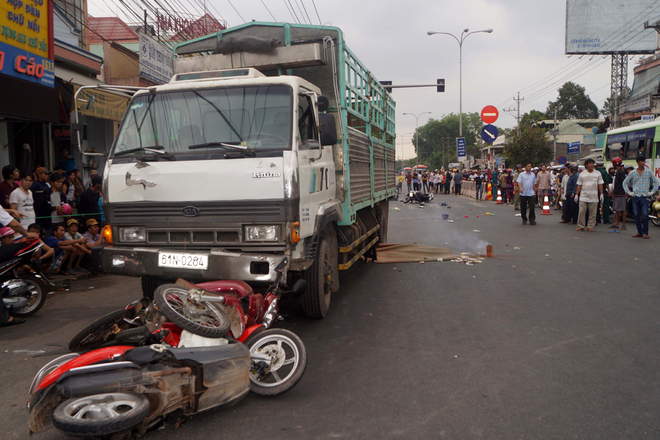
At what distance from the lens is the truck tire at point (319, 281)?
512cm

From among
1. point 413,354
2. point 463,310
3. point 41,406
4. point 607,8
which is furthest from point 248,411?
point 607,8

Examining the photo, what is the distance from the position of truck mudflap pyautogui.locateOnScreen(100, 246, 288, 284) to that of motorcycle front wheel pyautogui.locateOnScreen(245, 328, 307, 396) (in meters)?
0.64

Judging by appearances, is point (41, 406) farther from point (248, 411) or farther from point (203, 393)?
point (248, 411)

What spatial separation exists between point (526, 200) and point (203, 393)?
1379cm

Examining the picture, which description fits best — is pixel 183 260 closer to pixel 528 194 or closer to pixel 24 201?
pixel 24 201

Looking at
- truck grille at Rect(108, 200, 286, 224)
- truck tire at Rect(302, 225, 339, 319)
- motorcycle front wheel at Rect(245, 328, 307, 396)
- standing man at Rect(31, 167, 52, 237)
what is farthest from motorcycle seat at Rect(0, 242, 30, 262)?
motorcycle front wheel at Rect(245, 328, 307, 396)

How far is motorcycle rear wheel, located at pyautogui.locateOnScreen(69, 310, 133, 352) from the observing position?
3730 mm

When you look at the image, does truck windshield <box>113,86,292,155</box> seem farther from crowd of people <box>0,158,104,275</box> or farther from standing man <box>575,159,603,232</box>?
standing man <box>575,159,603,232</box>

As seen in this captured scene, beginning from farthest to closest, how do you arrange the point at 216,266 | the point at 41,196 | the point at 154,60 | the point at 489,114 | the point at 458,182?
the point at 458,182 < the point at 489,114 < the point at 154,60 < the point at 41,196 < the point at 216,266

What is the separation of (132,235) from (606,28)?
4566 centimetres

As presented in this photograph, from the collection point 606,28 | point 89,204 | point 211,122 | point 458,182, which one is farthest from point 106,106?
point 606,28

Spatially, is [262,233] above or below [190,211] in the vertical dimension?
below

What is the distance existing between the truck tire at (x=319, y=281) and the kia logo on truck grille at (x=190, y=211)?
128 cm

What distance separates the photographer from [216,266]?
4246 mm
